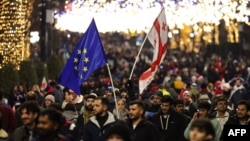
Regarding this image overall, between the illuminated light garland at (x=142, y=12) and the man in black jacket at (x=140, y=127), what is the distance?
2846 cm

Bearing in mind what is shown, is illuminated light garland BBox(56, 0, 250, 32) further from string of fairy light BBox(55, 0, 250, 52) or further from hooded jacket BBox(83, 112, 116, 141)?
hooded jacket BBox(83, 112, 116, 141)

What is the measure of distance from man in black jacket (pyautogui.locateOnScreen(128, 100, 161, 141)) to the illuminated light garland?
28.5 metres

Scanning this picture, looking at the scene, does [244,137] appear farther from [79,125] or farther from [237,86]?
[237,86]

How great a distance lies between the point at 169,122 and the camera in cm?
1457

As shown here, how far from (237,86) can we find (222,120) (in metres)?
11.3

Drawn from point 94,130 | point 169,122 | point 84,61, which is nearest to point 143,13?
point 84,61

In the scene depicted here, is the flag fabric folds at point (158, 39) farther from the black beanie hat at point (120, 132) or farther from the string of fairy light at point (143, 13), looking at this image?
the string of fairy light at point (143, 13)

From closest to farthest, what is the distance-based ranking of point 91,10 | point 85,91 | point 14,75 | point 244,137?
point 244,137 → point 14,75 → point 85,91 → point 91,10

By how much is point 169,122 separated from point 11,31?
14174 mm

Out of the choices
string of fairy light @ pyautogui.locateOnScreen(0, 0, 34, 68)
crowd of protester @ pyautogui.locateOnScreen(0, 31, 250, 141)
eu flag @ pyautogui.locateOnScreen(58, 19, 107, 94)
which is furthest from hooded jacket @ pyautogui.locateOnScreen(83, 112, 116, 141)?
string of fairy light @ pyautogui.locateOnScreen(0, 0, 34, 68)

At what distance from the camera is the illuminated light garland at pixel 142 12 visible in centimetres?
4328

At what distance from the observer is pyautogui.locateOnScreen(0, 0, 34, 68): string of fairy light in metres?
26.9

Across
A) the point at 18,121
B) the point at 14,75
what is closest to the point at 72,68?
the point at 18,121

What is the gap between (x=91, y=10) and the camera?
151ft
